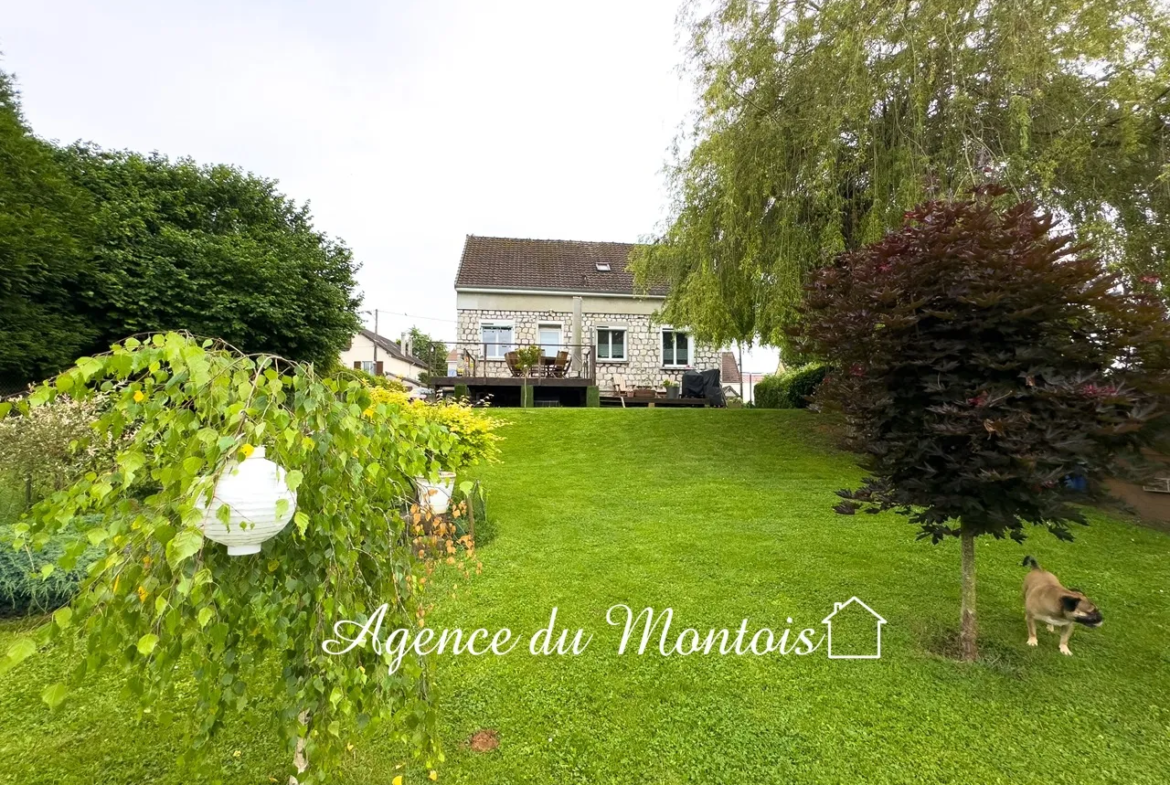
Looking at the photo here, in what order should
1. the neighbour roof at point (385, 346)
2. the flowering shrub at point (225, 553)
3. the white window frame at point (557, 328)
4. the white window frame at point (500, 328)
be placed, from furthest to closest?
the neighbour roof at point (385, 346) → the white window frame at point (557, 328) → the white window frame at point (500, 328) → the flowering shrub at point (225, 553)

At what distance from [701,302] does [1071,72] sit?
515 centimetres

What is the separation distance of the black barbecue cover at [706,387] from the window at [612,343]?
8.99ft

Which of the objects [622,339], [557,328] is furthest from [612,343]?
[557,328]

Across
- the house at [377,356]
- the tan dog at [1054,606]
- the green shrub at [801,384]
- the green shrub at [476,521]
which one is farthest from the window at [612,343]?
the house at [377,356]

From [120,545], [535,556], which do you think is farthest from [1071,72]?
[120,545]

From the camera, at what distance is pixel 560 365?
13.3 meters

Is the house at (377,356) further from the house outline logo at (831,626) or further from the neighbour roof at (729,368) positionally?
the house outline logo at (831,626)

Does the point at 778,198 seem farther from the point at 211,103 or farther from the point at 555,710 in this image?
the point at 211,103

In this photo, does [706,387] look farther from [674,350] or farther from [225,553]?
[225,553]

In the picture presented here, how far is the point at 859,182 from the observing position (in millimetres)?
7484

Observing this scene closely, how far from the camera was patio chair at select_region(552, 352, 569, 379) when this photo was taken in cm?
1325

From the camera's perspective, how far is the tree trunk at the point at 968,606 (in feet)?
9.33

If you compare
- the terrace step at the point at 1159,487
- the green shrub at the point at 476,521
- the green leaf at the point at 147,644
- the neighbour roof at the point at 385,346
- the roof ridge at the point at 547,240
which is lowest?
the green shrub at the point at 476,521

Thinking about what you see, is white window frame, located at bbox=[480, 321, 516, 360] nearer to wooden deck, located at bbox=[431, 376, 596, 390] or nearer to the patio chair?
wooden deck, located at bbox=[431, 376, 596, 390]
